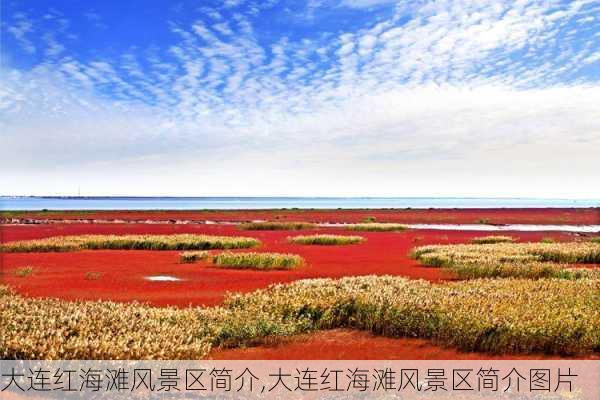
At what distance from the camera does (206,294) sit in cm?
1398

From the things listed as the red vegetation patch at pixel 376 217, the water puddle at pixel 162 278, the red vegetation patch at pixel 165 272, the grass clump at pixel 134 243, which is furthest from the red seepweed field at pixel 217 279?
the red vegetation patch at pixel 376 217

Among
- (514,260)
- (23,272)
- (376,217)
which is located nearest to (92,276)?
(23,272)

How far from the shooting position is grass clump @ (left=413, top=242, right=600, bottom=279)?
1681 cm

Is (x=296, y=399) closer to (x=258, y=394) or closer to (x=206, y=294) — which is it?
(x=258, y=394)

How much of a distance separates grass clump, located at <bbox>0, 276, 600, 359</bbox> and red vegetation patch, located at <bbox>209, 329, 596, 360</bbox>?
198 mm

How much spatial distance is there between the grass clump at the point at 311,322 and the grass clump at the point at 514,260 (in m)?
5.47

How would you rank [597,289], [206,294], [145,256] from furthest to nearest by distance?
[145,256] < [206,294] < [597,289]

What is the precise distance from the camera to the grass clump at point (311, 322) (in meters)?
7.23

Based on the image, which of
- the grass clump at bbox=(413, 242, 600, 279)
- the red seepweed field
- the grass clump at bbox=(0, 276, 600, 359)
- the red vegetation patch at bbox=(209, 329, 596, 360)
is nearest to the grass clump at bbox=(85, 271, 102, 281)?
the red seepweed field

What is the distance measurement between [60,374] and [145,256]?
59.2 feet

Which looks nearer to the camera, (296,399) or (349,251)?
(296,399)

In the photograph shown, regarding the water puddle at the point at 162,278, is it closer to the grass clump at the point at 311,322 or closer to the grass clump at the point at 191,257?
the grass clump at the point at 191,257

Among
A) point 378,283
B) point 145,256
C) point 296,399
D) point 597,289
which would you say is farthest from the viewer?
point 145,256

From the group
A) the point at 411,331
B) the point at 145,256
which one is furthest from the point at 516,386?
the point at 145,256
